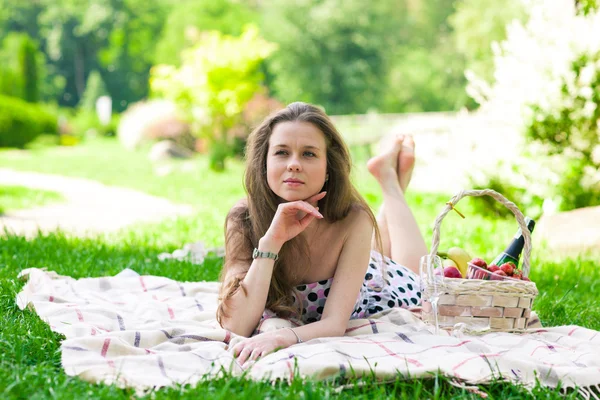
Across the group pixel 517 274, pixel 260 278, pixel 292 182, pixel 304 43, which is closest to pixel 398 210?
pixel 517 274

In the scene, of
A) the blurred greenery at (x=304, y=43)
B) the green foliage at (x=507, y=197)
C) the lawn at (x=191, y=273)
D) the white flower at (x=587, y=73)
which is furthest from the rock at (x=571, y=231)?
the blurred greenery at (x=304, y=43)

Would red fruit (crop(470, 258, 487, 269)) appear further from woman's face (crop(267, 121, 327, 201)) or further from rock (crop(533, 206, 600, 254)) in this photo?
rock (crop(533, 206, 600, 254))

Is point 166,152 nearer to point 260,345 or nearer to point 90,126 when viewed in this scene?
point 90,126

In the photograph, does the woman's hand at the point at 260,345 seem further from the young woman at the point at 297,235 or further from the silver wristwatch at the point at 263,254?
the silver wristwatch at the point at 263,254

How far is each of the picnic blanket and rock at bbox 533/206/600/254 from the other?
2662mm

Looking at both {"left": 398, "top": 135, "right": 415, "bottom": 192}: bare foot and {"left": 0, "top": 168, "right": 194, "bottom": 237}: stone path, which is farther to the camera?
{"left": 0, "top": 168, "right": 194, "bottom": 237}: stone path

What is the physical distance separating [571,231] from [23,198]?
6.27m

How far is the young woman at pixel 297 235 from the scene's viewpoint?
2.76m

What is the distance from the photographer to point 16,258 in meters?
4.25

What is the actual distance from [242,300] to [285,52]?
26.5 m

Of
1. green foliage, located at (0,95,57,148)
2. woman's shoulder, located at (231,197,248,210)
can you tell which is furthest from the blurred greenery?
woman's shoulder, located at (231,197,248,210)

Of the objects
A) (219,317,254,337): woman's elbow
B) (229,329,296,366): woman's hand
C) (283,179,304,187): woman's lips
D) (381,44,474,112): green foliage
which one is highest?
(381,44,474,112): green foliage

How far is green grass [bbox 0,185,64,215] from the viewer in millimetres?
7802

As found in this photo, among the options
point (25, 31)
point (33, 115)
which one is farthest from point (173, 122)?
point (25, 31)
